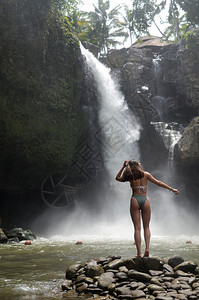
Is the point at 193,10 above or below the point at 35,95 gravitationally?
above

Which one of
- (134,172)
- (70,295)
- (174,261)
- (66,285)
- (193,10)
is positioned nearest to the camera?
(70,295)

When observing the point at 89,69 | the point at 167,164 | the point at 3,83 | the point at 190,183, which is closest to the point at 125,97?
the point at 89,69

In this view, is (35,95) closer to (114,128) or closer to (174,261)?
(114,128)

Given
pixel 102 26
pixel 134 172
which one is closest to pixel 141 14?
pixel 102 26

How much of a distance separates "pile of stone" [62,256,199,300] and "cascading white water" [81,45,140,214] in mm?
13031

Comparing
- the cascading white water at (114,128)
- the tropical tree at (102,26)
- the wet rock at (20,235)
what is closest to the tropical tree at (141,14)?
the tropical tree at (102,26)

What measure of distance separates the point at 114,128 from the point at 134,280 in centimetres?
1643

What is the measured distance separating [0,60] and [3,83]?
1226mm

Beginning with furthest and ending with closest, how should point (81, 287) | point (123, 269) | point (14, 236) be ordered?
1. point (14, 236)
2. point (123, 269)
3. point (81, 287)

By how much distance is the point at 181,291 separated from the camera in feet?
13.3

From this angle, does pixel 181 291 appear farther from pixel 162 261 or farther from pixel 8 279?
pixel 8 279

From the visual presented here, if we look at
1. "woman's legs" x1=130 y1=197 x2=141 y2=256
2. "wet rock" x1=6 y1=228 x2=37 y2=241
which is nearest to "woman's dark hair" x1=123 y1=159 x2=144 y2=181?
"woman's legs" x1=130 y1=197 x2=141 y2=256

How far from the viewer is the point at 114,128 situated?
20531 mm

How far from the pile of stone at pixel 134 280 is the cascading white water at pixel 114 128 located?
13.0 metres
